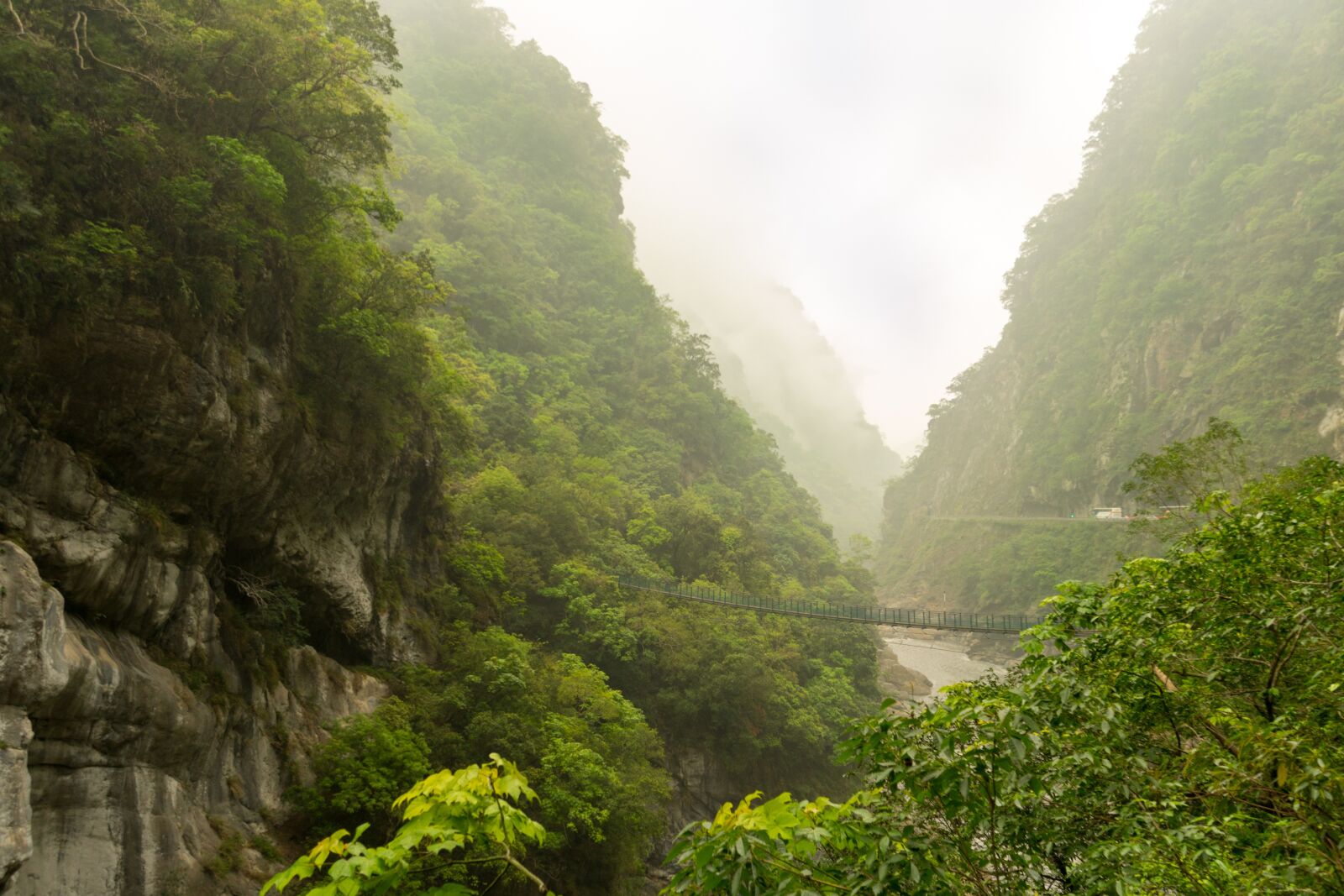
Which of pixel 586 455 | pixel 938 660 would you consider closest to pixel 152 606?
pixel 586 455

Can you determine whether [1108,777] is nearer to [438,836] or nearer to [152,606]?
[438,836]

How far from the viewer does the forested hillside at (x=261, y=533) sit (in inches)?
219

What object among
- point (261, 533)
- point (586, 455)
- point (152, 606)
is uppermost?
point (586, 455)

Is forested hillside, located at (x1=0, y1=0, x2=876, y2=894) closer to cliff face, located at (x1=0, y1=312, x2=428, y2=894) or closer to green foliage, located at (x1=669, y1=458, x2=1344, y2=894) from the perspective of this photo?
cliff face, located at (x1=0, y1=312, x2=428, y2=894)

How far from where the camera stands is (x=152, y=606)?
6.47m

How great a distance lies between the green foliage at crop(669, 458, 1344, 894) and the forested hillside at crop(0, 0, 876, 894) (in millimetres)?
5319

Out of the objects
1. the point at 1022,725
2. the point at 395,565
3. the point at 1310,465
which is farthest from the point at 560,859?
the point at 1310,465

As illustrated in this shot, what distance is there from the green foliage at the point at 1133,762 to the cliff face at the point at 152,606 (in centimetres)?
533

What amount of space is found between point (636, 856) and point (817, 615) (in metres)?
8.08

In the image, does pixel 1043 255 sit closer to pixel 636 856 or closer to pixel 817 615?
pixel 817 615

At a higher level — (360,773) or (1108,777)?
(1108,777)

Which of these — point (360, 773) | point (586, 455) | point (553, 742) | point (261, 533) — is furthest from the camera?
point (586, 455)

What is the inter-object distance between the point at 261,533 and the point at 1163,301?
4063cm

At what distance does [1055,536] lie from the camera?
34.9 metres
